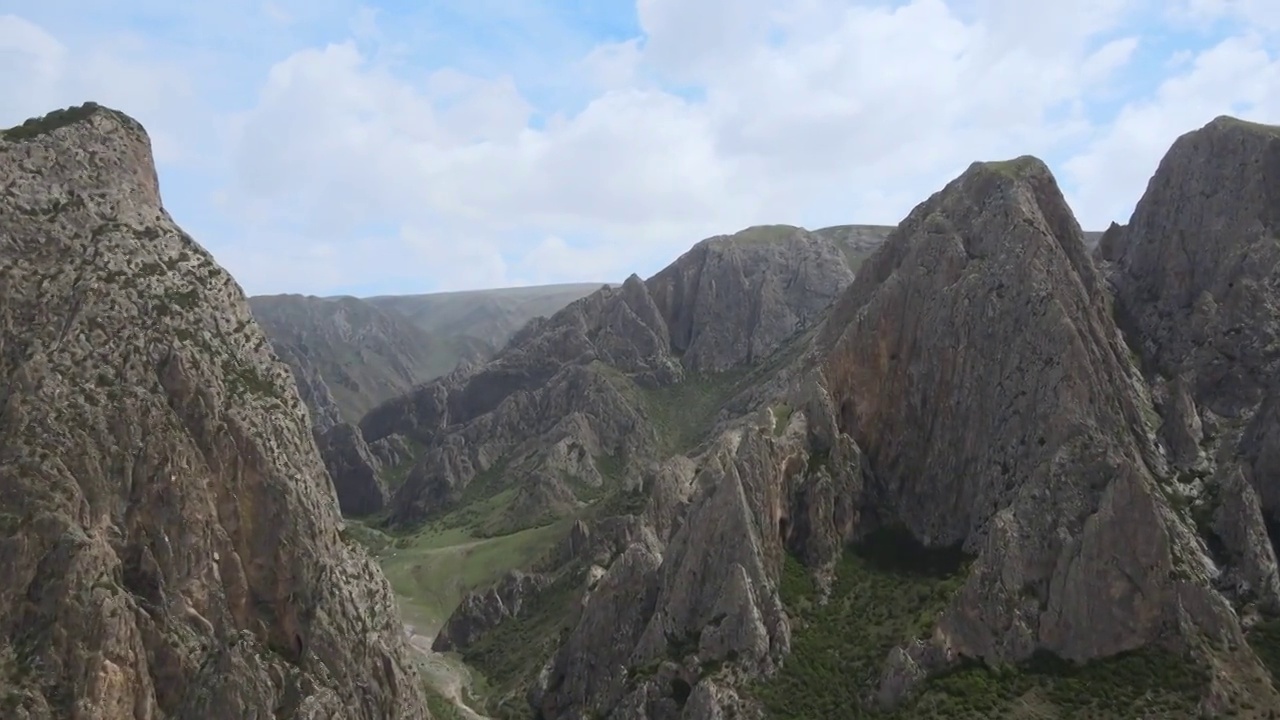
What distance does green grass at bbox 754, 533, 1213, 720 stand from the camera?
216ft

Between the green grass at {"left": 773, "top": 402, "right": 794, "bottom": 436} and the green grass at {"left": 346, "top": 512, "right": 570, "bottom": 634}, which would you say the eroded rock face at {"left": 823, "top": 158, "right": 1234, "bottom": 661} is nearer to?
the green grass at {"left": 773, "top": 402, "right": 794, "bottom": 436}

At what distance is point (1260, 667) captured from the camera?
216 ft

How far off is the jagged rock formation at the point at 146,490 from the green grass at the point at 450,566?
6618 cm

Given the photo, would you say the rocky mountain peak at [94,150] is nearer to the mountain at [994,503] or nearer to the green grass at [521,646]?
the mountain at [994,503]

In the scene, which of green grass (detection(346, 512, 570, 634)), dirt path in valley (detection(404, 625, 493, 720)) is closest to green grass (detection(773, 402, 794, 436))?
dirt path in valley (detection(404, 625, 493, 720))

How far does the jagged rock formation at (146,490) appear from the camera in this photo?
166 feet

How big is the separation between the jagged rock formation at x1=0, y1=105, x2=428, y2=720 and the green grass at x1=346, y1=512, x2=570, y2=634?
6618 cm

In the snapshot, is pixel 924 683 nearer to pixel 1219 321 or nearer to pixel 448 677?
pixel 1219 321

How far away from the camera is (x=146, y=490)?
56.7 meters

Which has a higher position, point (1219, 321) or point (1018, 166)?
point (1018, 166)

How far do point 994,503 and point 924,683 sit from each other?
60.1 feet

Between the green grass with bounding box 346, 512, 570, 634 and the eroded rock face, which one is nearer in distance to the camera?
the eroded rock face

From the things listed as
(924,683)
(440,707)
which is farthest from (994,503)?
(440,707)

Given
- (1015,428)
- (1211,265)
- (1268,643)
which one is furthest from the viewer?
(1211,265)
